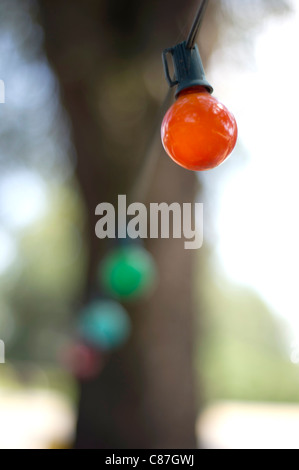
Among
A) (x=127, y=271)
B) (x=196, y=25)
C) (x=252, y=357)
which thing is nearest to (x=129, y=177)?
(x=127, y=271)

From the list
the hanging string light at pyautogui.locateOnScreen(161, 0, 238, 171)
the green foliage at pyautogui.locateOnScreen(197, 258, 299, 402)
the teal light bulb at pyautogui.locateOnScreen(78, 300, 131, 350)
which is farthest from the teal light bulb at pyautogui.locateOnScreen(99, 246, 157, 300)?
the green foliage at pyautogui.locateOnScreen(197, 258, 299, 402)

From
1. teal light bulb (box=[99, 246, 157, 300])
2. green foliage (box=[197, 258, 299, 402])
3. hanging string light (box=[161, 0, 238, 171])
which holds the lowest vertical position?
hanging string light (box=[161, 0, 238, 171])

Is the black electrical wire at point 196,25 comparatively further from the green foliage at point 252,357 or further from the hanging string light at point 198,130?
the green foliage at point 252,357

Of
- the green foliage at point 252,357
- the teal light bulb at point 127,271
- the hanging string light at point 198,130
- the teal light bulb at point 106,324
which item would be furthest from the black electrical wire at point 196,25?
the green foliage at point 252,357

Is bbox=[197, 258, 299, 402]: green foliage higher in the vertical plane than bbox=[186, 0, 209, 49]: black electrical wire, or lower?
higher

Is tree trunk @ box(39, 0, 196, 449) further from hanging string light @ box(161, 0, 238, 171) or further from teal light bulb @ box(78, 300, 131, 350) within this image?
hanging string light @ box(161, 0, 238, 171)
